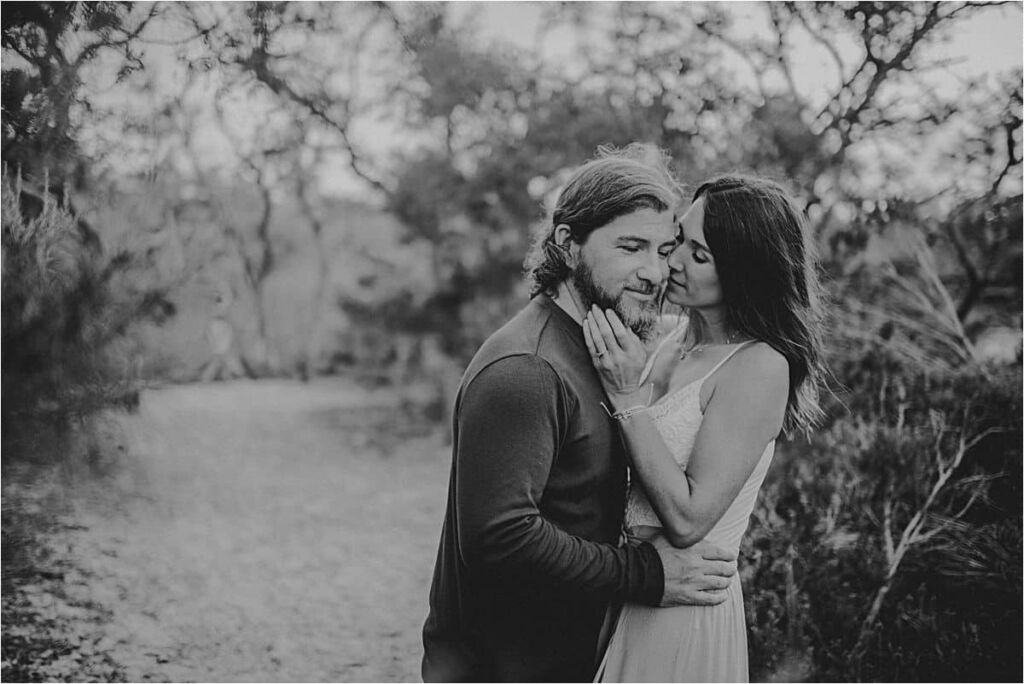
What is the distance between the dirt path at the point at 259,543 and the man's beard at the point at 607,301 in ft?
8.35

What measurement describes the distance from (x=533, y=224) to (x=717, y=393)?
428 cm

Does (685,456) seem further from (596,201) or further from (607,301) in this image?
(596,201)

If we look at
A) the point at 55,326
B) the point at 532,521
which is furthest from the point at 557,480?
the point at 55,326

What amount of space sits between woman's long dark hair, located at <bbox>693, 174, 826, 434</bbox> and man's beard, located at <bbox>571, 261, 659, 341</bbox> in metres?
0.22

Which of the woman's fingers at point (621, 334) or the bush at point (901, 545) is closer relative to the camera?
the woman's fingers at point (621, 334)

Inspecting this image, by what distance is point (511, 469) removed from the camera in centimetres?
159

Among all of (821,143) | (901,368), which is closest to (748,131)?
(821,143)

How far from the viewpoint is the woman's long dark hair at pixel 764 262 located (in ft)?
6.42

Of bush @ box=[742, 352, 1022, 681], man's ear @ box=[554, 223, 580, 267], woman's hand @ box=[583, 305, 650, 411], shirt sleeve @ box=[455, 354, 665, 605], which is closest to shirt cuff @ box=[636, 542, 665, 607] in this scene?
shirt sleeve @ box=[455, 354, 665, 605]

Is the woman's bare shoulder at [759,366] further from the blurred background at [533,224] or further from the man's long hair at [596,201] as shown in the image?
the blurred background at [533,224]

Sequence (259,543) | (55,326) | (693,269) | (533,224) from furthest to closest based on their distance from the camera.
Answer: (533,224), (259,543), (55,326), (693,269)

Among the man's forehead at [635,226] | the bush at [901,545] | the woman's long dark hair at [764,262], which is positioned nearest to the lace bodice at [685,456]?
the woman's long dark hair at [764,262]

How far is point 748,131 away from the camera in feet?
14.2

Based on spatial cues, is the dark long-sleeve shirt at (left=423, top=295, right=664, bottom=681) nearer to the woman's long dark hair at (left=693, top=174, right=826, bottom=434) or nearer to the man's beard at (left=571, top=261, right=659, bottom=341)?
the man's beard at (left=571, top=261, right=659, bottom=341)
